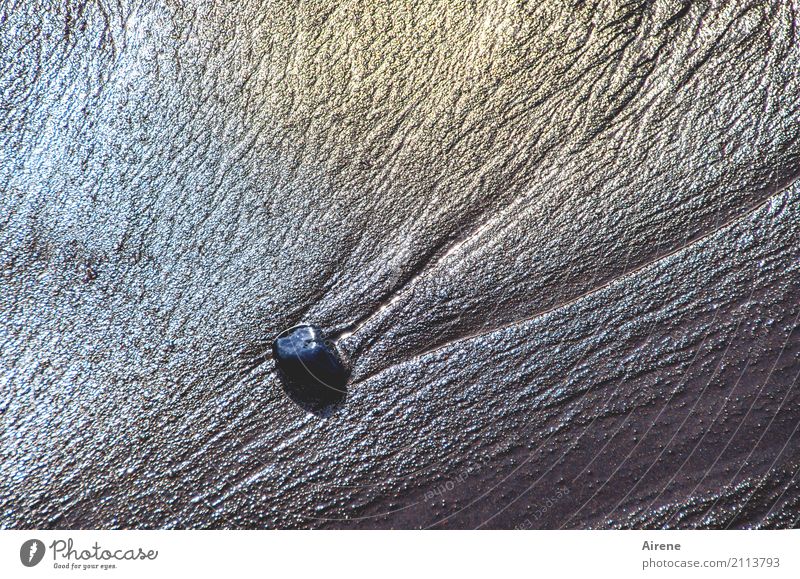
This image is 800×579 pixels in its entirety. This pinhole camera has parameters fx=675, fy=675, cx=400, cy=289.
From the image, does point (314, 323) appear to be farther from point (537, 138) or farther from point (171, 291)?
point (537, 138)

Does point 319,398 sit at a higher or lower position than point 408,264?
lower

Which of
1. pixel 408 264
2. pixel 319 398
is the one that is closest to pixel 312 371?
pixel 319 398

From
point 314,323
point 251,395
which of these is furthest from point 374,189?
point 251,395

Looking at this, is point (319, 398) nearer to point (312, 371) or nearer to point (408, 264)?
point (312, 371)

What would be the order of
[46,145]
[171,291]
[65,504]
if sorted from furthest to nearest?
[46,145], [171,291], [65,504]

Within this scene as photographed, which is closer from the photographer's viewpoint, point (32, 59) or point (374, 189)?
point (374, 189)
